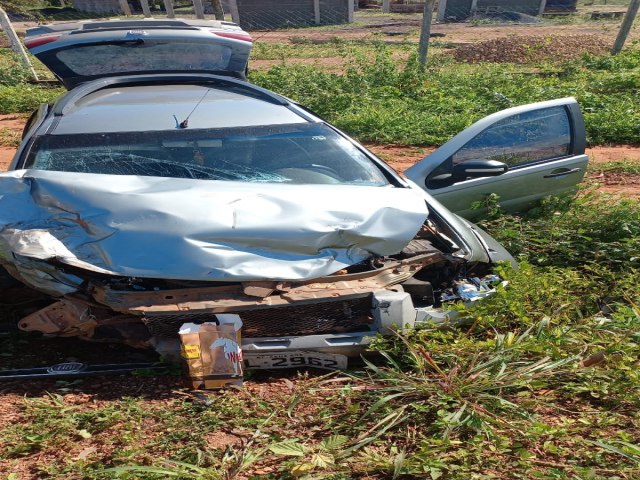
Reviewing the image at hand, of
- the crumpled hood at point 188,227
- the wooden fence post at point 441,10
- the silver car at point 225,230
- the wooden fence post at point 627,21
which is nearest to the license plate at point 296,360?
the silver car at point 225,230

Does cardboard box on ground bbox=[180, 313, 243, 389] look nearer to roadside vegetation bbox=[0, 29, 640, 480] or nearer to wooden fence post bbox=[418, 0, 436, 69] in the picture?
roadside vegetation bbox=[0, 29, 640, 480]

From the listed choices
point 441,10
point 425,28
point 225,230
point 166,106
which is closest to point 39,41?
point 166,106

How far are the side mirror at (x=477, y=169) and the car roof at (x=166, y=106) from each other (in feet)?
4.01

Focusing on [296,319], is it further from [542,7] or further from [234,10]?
[542,7]

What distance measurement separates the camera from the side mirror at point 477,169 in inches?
170

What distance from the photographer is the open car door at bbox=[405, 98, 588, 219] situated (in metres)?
4.49

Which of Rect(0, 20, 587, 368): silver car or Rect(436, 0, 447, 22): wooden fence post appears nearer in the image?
Rect(0, 20, 587, 368): silver car

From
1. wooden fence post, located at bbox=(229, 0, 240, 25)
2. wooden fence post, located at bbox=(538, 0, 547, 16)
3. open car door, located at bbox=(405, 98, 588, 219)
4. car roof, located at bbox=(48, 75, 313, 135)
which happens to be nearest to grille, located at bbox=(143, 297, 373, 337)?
car roof, located at bbox=(48, 75, 313, 135)

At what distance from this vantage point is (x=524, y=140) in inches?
194

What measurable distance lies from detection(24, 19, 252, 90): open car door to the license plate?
294 centimetres

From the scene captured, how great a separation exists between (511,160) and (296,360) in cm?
287

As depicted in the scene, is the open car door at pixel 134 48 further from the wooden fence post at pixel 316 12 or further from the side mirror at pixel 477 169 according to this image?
the wooden fence post at pixel 316 12

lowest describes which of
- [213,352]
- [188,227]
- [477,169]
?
[213,352]

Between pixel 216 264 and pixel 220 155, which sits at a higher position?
pixel 220 155
